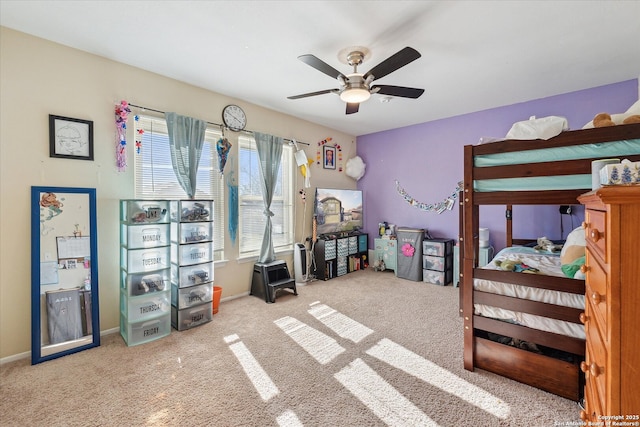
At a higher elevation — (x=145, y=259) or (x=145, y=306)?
(x=145, y=259)

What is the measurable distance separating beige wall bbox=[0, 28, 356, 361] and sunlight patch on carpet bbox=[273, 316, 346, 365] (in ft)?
5.53

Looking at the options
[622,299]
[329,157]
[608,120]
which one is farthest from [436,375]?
[329,157]

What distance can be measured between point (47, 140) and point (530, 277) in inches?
154

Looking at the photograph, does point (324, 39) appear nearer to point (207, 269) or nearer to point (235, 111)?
point (235, 111)

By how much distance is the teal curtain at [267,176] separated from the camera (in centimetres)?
384

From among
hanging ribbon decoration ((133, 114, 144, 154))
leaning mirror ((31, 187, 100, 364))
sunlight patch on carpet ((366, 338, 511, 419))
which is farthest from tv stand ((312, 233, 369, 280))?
leaning mirror ((31, 187, 100, 364))

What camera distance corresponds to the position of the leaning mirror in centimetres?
222

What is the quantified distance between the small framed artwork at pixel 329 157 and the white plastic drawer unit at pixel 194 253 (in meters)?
2.70

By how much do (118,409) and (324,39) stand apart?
3048mm

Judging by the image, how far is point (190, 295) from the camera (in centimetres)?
284

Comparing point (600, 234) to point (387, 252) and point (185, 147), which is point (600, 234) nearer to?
point (185, 147)

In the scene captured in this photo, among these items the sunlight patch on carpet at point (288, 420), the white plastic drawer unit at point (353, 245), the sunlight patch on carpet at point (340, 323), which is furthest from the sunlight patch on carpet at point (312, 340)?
the white plastic drawer unit at point (353, 245)

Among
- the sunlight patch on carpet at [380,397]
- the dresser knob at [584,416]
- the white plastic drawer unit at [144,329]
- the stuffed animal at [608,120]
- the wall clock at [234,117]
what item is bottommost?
the sunlight patch on carpet at [380,397]

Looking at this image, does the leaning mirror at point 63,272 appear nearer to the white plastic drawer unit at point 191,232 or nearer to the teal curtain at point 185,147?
the white plastic drawer unit at point 191,232
